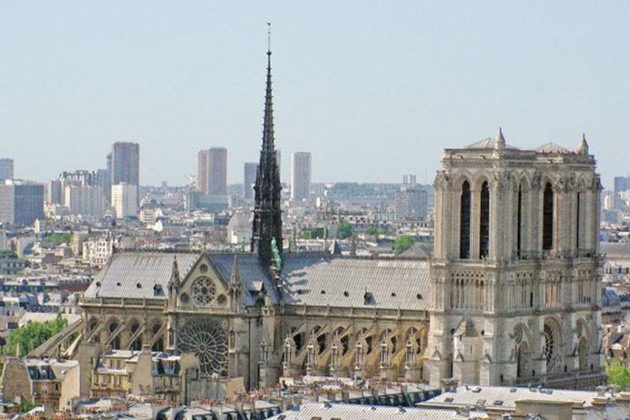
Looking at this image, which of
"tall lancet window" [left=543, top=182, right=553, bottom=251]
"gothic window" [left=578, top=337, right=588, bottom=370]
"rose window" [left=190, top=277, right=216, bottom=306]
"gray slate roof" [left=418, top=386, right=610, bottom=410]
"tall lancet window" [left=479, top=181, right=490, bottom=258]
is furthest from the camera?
"gothic window" [left=578, top=337, right=588, bottom=370]

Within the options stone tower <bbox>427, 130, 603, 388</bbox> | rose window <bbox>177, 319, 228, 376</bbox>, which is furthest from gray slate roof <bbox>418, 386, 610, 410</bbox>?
rose window <bbox>177, 319, 228, 376</bbox>

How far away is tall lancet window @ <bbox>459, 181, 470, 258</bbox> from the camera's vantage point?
496ft

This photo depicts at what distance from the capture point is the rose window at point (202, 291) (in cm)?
15675

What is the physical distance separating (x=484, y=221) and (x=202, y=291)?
665 inches

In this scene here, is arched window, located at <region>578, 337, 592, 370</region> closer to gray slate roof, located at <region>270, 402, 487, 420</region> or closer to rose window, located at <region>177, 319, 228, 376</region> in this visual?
rose window, located at <region>177, 319, 228, 376</region>

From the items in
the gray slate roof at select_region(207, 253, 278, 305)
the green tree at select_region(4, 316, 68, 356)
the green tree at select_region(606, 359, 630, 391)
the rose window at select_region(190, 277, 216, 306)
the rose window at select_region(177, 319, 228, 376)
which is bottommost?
the green tree at select_region(606, 359, 630, 391)

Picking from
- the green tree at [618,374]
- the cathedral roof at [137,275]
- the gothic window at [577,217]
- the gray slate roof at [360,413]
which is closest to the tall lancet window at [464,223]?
the gothic window at [577,217]

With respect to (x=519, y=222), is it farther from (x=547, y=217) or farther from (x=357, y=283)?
(x=357, y=283)

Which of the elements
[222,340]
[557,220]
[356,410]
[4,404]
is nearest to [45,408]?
[4,404]

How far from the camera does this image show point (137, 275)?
163m

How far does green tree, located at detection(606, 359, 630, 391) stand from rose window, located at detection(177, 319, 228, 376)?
2200 centimetres

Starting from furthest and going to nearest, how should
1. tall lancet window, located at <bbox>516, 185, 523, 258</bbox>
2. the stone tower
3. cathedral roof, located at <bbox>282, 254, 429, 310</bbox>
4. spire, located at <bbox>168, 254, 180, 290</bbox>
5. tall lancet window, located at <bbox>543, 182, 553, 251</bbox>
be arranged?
1. spire, located at <bbox>168, 254, 180, 290</bbox>
2. tall lancet window, located at <bbox>543, 182, 553, 251</bbox>
3. cathedral roof, located at <bbox>282, 254, 429, 310</bbox>
4. tall lancet window, located at <bbox>516, 185, 523, 258</bbox>
5. the stone tower

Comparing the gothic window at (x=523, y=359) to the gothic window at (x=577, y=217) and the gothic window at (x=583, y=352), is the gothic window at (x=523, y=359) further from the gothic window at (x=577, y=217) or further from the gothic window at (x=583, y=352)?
the gothic window at (x=577, y=217)

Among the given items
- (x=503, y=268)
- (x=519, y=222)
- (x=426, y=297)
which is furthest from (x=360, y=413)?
(x=519, y=222)
